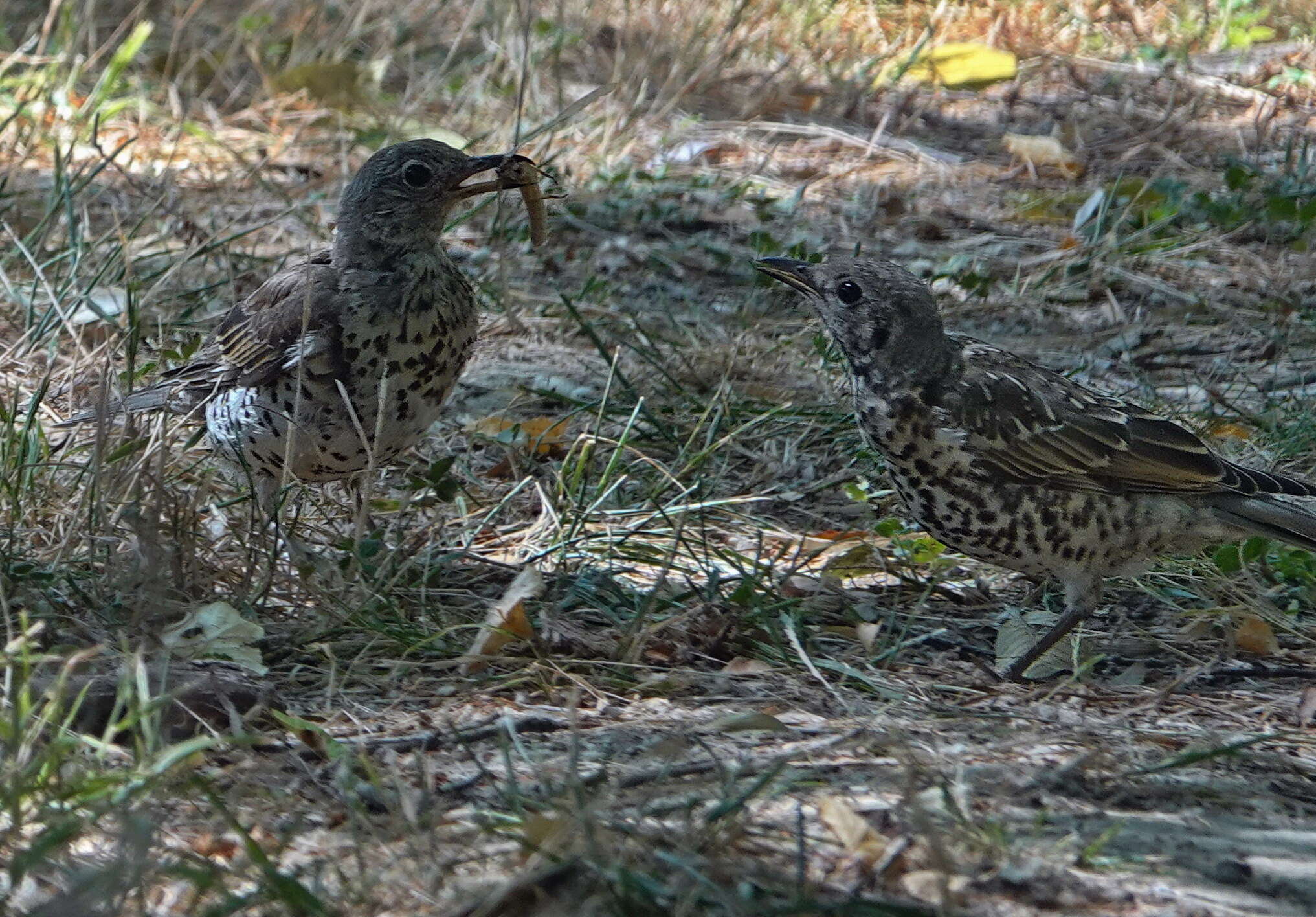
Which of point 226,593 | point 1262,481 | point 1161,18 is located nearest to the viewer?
point 226,593

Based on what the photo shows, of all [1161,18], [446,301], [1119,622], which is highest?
[1161,18]

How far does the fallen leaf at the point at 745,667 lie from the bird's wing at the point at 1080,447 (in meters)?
0.83

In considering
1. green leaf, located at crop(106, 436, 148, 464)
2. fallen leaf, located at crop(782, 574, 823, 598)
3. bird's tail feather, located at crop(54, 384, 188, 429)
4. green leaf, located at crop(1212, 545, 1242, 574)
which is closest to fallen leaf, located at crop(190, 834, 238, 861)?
green leaf, located at crop(106, 436, 148, 464)

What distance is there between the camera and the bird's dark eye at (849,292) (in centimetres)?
441

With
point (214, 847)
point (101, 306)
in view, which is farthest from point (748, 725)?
point (101, 306)

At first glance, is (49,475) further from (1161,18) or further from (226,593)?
(1161,18)

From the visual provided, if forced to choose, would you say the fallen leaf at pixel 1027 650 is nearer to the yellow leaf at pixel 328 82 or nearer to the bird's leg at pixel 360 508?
the bird's leg at pixel 360 508

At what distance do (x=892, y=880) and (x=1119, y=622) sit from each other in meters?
2.17

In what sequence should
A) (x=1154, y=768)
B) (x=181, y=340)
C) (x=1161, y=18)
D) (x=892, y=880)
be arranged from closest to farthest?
(x=892, y=880) < (x=1154, y=768) < (x=181, y=340) < (x=1161, y=18)

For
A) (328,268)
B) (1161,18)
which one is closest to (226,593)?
(328,268)

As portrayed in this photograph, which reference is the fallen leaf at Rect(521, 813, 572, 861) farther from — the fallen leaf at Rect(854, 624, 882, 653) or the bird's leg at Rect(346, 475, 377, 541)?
the fallen leaf at Rect(854, 624, 882, 653)

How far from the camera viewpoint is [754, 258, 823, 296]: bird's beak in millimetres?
4492

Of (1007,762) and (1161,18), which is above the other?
(1161,18)

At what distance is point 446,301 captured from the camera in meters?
4.56
